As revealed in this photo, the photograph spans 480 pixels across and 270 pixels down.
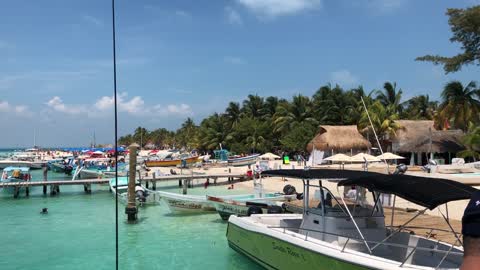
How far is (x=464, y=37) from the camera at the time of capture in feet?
125

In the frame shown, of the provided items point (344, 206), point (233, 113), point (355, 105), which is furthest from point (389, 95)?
point (344, 206)

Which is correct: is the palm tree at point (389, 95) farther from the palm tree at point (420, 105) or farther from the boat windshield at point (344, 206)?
the boat windshield at point (344, 206)

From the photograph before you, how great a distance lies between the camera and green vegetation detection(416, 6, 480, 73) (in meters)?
36.9

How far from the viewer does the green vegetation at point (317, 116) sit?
4415 centimetres

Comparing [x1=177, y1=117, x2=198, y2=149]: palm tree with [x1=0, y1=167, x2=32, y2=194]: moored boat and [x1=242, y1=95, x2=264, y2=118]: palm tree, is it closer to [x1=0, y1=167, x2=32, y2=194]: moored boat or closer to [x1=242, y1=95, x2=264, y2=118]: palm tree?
[x1=242, y1=95, x2=264, y2=118]: palm tree

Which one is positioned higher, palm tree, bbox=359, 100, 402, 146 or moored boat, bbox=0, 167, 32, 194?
palm tree, bbox=359, 100, 402, 146

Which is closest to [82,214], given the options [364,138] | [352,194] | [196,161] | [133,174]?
[133,174]

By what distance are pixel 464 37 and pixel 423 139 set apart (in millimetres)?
13062

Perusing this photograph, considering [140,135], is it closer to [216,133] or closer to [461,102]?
[216,133]

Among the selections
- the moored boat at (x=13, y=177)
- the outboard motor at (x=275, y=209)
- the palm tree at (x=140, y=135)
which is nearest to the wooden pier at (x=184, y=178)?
the moored boat at (x=13, y=177)

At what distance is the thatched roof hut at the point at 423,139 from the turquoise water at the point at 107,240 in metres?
30.4

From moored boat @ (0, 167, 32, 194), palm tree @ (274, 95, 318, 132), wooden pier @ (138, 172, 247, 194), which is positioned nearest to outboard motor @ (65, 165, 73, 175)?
moored boat @ (0, 167, 32, 194)

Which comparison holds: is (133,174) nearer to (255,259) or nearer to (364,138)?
(255,259)

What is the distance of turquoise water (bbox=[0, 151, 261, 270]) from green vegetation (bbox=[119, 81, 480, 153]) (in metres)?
26.6
